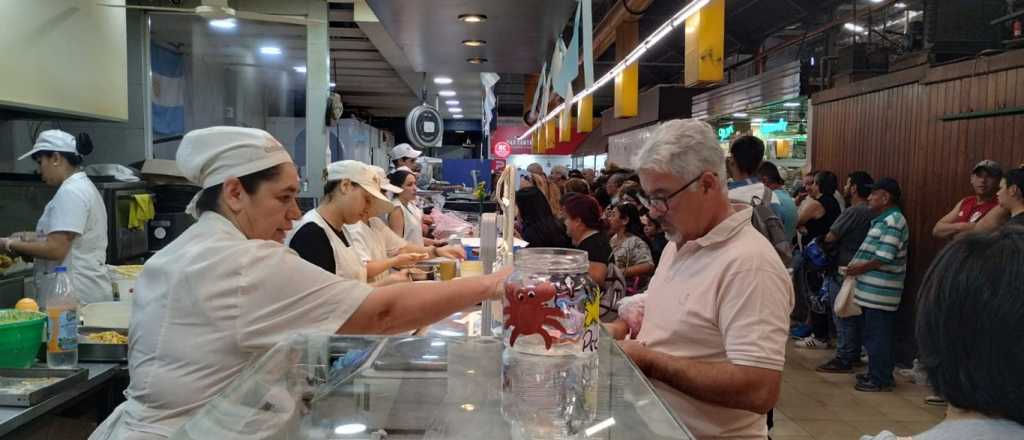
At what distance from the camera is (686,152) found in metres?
1.86

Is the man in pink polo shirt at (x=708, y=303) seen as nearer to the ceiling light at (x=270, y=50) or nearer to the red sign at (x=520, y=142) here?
the ceiling light at (x=270, y=50)

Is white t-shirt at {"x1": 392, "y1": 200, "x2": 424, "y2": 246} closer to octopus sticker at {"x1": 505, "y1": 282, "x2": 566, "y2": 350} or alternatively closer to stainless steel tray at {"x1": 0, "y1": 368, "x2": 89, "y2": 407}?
stainless steel tray at {"x1": 0, "y1": 368, "x2": 89, "y2": 407}

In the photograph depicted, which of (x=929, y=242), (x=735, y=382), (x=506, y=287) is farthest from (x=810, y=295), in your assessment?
(x=506, y=287)

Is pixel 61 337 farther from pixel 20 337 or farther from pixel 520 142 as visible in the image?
pixel 520 142

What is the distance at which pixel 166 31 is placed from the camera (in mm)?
7496

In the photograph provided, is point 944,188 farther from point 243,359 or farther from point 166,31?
point 166,31

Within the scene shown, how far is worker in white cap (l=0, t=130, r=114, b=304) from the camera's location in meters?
4.55

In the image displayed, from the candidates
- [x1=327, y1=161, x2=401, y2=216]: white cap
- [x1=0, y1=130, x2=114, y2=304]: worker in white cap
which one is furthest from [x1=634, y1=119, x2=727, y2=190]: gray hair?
[x1=0, y1=130, x2=114, y2=304]: worker in white cap

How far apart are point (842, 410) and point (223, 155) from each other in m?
5.33

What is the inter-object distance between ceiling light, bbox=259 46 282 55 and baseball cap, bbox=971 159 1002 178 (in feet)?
23.2

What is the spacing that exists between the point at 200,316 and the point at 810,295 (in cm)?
724

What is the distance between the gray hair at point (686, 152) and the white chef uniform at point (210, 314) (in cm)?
83

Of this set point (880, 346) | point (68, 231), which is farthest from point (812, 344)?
point (68, 231)

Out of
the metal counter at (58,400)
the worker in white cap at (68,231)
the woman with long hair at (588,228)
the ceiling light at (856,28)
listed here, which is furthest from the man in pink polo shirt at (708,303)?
the ceiling light at (856,28)
